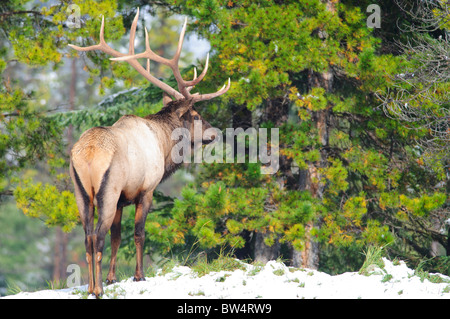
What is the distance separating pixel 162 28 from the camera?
2945cm

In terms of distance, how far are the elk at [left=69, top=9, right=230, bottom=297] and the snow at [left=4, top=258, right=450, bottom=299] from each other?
438 mm

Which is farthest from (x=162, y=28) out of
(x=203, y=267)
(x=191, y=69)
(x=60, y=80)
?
(x=203, y=267)

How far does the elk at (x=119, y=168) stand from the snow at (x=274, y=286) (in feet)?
1.44

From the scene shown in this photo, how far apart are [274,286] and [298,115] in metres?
4.75

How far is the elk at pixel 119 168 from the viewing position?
6.41m

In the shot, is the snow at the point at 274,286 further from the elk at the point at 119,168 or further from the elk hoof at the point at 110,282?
the elk at the point at 119,168

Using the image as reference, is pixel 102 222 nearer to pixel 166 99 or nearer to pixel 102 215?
pixel 102 215

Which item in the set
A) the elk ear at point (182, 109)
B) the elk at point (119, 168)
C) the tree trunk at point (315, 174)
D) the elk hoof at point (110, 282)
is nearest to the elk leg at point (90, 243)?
the elk at point (119, 168)

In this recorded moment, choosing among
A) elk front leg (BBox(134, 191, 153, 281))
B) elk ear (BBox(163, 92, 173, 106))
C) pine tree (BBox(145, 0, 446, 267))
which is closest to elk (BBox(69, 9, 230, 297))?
elk front leg (BBox(134, 191, 153, 281))

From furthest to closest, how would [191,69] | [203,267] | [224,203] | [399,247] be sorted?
[399,247] < [191,69] < [224,203] < [203,267]

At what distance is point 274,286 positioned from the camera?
22.2 feet

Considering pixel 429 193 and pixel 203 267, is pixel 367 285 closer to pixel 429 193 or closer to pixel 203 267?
pixel 203 267

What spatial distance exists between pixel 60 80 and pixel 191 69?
2342 centimetres

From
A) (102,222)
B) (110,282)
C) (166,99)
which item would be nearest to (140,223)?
(110,282)
